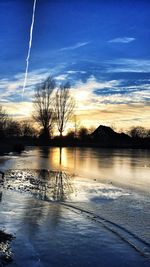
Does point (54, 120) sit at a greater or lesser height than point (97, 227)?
greater

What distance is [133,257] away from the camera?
7613mm

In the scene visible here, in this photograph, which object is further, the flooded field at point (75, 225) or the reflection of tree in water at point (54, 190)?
the reflection of tree in water at point (54, 190)

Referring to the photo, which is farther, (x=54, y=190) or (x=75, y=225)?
(x=54, y=190)

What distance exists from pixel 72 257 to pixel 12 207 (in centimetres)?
464

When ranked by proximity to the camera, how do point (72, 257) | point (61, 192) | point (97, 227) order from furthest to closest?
point (61, 192) < point (97, 227) < point (72, 257)

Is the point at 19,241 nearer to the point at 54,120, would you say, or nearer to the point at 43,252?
the point at 43,252

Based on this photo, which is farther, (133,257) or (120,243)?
(120,243)

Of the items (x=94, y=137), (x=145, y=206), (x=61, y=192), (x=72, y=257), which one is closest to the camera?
(x=72, y=257)

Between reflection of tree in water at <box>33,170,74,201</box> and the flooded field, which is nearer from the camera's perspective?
the flooded field

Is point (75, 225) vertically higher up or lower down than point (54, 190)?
lower down

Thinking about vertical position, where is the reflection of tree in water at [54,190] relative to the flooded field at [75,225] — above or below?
Answer: above

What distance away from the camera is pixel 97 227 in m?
9.94

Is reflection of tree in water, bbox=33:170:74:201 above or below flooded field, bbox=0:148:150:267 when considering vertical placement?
above

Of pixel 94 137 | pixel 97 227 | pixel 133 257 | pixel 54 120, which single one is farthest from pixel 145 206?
pixel 94 137
